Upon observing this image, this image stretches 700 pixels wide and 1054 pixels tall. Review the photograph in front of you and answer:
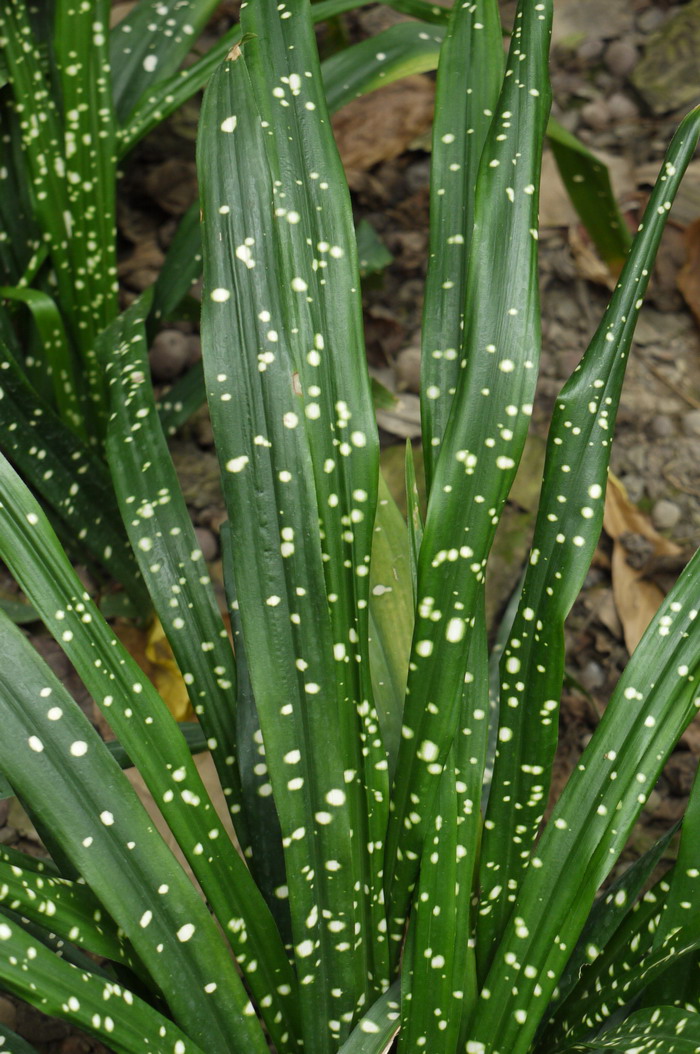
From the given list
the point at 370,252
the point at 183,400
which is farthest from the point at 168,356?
the point at 370,252

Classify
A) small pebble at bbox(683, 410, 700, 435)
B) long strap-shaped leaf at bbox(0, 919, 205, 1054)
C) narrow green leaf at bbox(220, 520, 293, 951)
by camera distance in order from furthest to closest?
small pebble at bbox(683, 410, 700, 435)
narrow green leaf at bbox(220, 520, 293, 951)
long strap-shaped leaf at bbox(0, 919, 205, 1054)

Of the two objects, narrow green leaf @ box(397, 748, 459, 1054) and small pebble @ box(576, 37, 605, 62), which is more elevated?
small pebble @ box(576, 37, 605, 62)

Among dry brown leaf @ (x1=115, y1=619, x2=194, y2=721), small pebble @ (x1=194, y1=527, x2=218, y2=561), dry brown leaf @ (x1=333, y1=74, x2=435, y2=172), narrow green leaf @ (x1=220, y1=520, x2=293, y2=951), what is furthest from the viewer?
dry brown leaf @ (x1=333, y1=74, x2=435, y2=172)

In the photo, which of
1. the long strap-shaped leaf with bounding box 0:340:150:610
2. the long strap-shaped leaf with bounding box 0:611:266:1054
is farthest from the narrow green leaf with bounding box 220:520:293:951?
the long strap-shaped leaf with bounding box 0:340:150:610

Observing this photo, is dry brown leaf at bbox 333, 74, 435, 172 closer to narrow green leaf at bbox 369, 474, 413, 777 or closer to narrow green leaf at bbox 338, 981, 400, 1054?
narrow green leaf at bbox 369, 474, 413, 777

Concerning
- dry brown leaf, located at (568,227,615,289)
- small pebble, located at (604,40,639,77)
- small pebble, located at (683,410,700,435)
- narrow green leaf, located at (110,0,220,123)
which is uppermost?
narrow green leaf, located at (110,0,220,123)

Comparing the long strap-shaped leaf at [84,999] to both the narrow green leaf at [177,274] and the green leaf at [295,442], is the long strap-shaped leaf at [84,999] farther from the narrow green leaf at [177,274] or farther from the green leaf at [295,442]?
the narrow green leaf at [177,274]
